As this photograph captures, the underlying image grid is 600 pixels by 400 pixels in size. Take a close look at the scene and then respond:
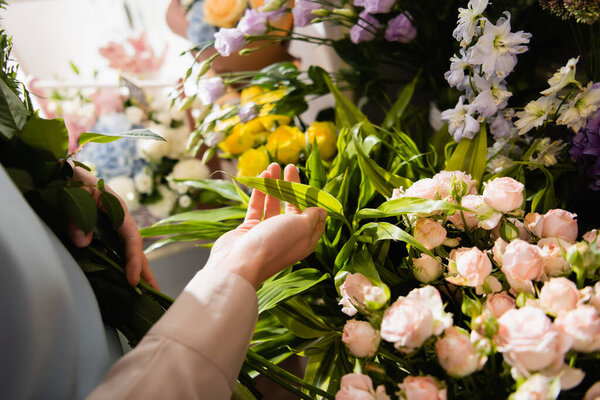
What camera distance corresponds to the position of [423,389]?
359mm

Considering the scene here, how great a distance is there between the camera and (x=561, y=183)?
0.68 meters

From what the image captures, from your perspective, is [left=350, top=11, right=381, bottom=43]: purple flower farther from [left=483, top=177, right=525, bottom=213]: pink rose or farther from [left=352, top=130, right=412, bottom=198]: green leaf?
[left=483, top=177, right=525, bottom=213]: pink rose

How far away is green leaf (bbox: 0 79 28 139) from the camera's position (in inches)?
16.6

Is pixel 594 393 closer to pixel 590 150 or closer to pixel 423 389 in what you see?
pixel 423 389

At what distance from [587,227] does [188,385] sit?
23.2 inches

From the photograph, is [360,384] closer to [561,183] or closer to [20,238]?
[20,238]

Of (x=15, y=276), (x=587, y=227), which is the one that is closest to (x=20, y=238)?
(x=15, y=276)

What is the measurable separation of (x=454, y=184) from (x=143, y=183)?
1.01 metres

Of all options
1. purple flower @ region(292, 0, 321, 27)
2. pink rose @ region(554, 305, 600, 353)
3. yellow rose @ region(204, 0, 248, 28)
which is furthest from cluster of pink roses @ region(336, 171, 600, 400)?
yellow rose @ region(204, 0, 248, 28)

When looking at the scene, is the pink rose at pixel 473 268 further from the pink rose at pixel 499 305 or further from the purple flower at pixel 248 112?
the purple flower at pixel 248 112

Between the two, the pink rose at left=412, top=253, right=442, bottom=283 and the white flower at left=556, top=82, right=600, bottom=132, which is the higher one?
the white flower at left=556, top=82, right=600, bottom=132

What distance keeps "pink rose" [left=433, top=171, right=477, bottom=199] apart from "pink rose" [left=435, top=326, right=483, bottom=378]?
0.58ft

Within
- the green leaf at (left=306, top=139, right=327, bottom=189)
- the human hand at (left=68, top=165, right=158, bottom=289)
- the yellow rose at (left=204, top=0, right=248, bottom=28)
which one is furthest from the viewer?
the yellow rose at (left=204, top=0, right=248, bottom=28)

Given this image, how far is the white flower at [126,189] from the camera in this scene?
1254mm
